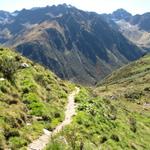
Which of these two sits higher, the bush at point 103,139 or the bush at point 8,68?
the bush at point 8,68

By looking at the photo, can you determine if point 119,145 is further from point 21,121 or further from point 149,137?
point 149,137

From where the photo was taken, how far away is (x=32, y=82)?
1889 inches

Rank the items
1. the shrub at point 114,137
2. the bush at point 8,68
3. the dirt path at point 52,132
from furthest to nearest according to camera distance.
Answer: the bush at point 8,68
the shrub at point 114,137
the dirt path at point 52,132

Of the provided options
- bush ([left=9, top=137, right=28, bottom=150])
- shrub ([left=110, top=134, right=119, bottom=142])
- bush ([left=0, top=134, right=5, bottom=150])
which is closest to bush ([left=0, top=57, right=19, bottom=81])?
shrub ([left=110, top=134, right=119, bottom=142])

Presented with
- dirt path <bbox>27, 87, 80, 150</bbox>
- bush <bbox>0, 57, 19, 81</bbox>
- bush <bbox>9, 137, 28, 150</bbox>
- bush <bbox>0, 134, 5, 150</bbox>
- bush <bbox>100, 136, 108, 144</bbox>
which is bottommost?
bush <bbox>100, 136, 108, 144</bbox>

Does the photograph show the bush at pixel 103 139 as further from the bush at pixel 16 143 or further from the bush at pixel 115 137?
the bush at pixel 16 143

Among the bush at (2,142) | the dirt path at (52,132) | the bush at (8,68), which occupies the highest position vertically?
the bush at (8,68)

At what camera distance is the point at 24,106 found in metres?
38.0

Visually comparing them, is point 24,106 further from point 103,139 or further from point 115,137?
point 115,137

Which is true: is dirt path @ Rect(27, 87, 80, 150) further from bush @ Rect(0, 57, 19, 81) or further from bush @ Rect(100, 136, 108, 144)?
bush @ Rect(0, 57, 19, 81)

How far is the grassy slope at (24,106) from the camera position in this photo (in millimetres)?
29453

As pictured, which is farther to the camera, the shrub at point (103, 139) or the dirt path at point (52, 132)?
→ the shrub at point (103, 139)

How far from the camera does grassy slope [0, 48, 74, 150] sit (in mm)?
29453

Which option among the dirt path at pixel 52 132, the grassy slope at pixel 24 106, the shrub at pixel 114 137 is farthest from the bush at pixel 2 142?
the shrub at pixel 114 137
